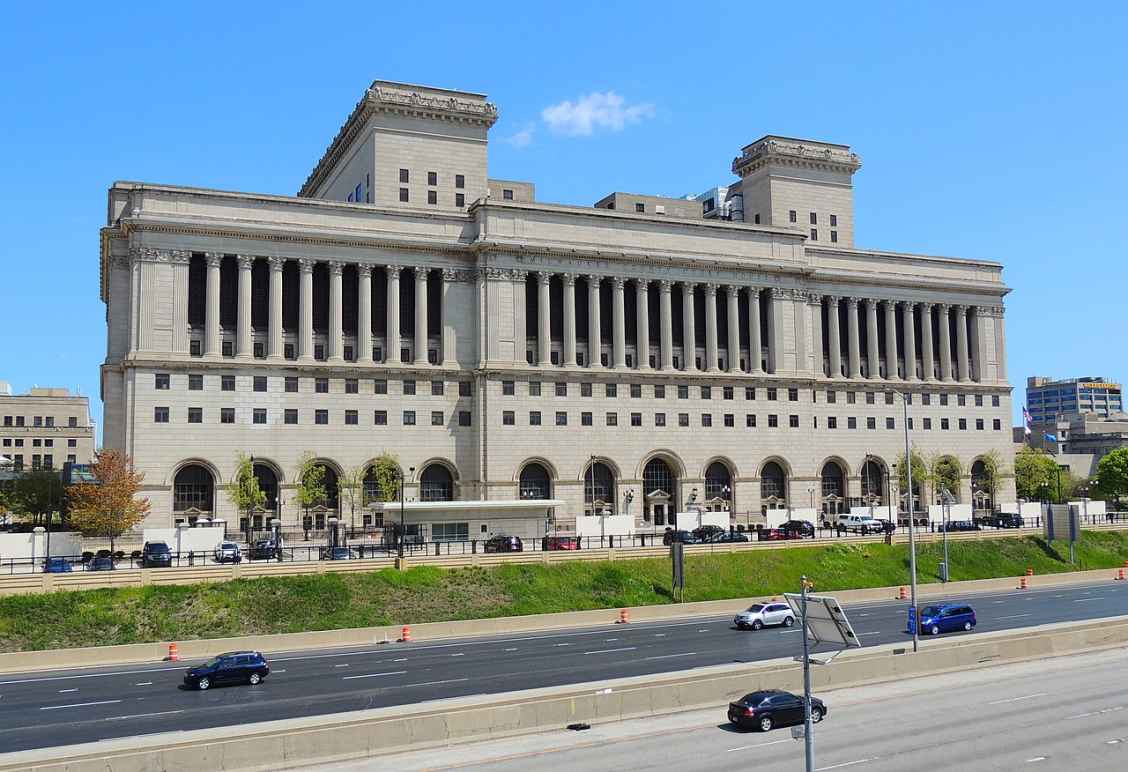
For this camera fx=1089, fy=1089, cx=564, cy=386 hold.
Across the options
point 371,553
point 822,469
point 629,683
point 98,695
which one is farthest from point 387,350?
point 629,683

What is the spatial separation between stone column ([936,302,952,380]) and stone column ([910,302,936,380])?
1.37 m

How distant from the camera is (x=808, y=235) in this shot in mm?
126375

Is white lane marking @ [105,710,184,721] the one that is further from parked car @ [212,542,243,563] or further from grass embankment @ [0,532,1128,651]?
parked car @ [212,542,243,563]

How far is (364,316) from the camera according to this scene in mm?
103688

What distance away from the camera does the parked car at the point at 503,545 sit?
269 feet

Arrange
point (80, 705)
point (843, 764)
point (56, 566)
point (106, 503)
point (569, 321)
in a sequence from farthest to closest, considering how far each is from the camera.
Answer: point (569, 321)
point (106, 503)
point (56, 566)
point (80, 705)
point (843, 764)

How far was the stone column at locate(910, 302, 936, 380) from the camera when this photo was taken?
427 feet

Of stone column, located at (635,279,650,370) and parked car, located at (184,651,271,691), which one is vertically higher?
stone column, located at (635,279,650,370)

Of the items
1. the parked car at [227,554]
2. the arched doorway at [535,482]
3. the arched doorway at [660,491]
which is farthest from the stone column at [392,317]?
the parked car at [227,554]

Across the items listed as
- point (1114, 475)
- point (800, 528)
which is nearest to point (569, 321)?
point (800, 528)

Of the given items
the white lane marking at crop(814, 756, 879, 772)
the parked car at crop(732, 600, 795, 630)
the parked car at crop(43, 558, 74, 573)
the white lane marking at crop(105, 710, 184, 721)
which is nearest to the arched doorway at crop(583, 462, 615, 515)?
the parked car at crop(732, 600, 795, 630)

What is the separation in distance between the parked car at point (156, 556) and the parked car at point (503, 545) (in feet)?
74.5

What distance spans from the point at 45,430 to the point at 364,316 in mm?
110024

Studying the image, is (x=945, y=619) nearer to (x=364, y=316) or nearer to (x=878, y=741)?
(x=878, y=741)
